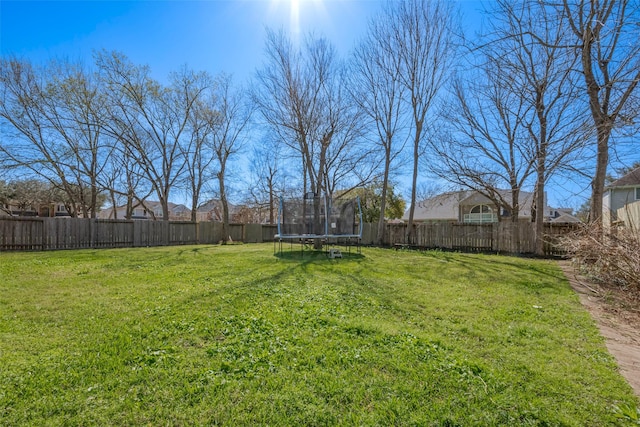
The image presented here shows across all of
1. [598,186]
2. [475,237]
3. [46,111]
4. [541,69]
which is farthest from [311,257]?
[46,111]

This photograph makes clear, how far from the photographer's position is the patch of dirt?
2.41 metres

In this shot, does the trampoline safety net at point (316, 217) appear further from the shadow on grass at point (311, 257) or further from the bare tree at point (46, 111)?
the bare tree at point (46, 111)

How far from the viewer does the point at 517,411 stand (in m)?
1.74

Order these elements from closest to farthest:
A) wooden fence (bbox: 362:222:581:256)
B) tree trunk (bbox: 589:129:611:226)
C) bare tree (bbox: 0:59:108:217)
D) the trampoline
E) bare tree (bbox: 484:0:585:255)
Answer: bare tree (bbox: 484:0:585:255), tree trunk (bbox: 589:129:611:226), the trampoline, wooden fence (bbox: 362:222:581:256), bare tree (bbox: 0:59:108:217)

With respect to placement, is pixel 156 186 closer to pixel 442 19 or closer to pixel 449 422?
pixel 442 19

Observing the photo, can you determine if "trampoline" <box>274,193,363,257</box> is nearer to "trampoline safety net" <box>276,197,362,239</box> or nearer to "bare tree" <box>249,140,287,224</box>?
"trampoline safety net" <box>276,197,362,239</box>

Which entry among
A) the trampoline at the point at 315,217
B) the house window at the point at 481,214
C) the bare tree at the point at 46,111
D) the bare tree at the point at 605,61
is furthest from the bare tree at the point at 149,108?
the house window at the point at 481,214

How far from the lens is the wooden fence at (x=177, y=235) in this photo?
10.2 meters

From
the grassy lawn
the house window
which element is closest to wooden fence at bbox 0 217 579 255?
the grassy lawn

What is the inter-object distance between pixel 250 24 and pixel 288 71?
7.48 feet

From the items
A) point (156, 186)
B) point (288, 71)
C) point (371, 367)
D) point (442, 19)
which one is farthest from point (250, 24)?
point (156, 186)

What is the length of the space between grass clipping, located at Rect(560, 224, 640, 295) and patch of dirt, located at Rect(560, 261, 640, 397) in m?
0.17

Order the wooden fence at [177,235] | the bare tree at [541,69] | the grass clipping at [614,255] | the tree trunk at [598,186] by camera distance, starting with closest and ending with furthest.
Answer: the grass clipping at [614,255] < the bare tree at [541,69] < the tree trunk at [598,186] < the wooden fence at [177,235]

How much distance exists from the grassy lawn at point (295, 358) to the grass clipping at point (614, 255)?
743 millimetres
